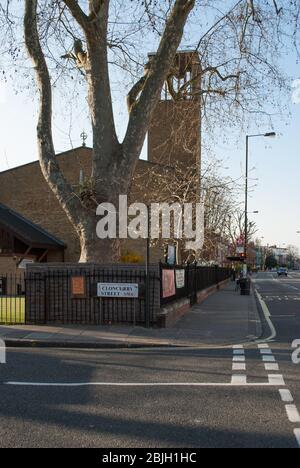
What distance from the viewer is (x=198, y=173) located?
3027 centimetres

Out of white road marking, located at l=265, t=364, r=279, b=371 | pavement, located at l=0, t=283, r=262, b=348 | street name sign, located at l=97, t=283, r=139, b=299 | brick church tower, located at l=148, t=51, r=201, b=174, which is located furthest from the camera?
brick church tower, located at l=148, t=51, r=201, b=174

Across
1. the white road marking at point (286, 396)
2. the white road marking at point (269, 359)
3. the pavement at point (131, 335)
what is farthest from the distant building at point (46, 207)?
the white road marking at point (286, 396)

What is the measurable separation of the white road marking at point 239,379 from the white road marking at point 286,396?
0.74m

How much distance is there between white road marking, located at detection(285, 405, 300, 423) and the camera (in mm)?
6289

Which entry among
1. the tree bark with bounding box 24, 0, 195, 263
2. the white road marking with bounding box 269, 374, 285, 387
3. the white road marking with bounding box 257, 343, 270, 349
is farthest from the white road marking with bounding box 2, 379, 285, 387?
the tree bark with bounding box 24, 0, 195, 263

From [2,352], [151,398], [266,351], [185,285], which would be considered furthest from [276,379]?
[185,285]

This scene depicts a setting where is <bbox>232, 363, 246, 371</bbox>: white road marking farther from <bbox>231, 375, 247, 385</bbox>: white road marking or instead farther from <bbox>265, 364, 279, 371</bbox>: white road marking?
<bbox>231, 375, 247, 385</bbox>: white road marking

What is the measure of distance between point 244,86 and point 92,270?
389 inches

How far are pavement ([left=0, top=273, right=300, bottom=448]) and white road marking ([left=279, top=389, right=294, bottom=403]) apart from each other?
1 cm

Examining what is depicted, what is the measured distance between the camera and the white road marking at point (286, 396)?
7.27 metres

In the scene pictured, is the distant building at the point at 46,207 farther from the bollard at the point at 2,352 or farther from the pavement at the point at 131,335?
the bollard at the point at 2,352

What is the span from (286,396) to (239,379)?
51.0 inches

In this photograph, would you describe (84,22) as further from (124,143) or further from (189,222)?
(189,222)
